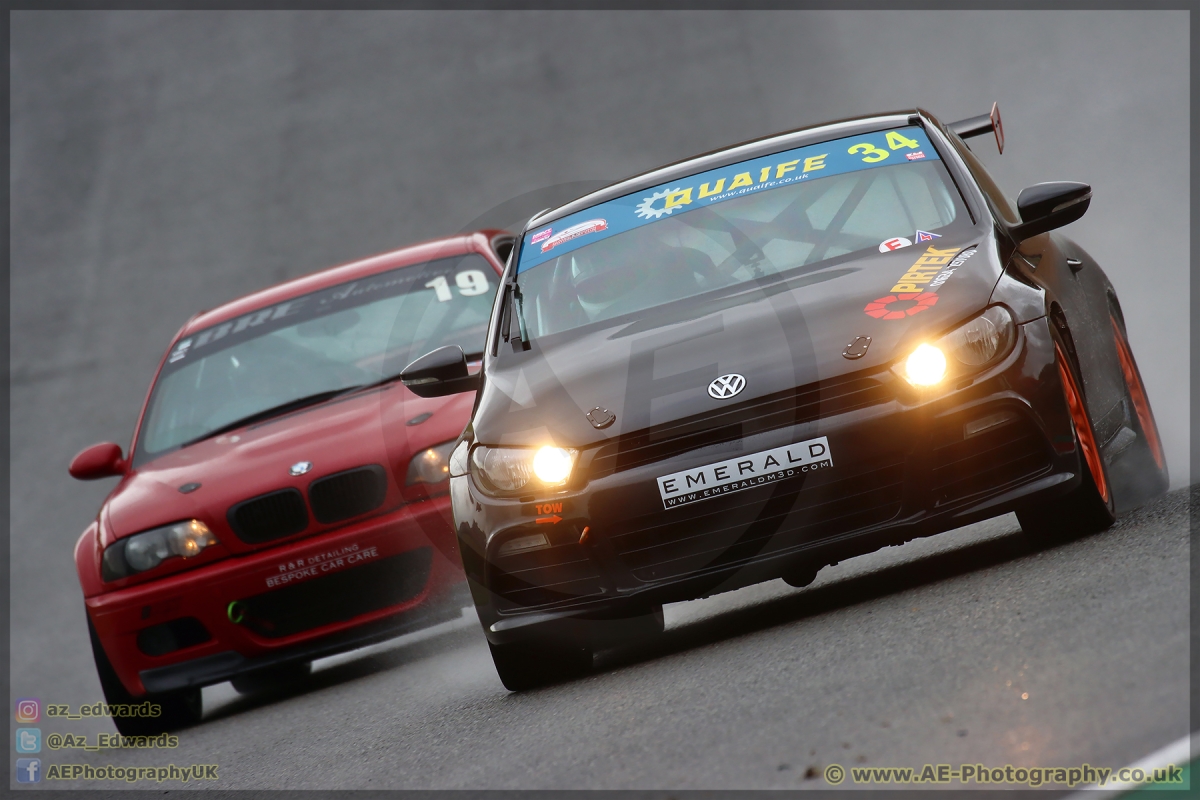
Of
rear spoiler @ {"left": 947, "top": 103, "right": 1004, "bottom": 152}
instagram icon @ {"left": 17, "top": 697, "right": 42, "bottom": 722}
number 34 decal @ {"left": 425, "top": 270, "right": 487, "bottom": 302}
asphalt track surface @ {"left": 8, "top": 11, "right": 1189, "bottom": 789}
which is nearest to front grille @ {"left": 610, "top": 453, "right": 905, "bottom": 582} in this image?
asphalt track surface @ {"left": 8, "top": 11, "right": 1189, "bottom": 789}

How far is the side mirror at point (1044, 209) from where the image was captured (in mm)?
5508

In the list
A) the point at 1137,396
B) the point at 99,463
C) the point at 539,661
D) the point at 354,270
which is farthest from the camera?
the point at 354,270

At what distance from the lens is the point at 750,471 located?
189 inches

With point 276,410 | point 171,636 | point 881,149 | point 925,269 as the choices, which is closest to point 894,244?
point 925,269

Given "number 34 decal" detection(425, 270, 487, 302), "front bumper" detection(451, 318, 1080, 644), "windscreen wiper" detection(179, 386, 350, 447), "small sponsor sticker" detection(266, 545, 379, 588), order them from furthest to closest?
"number 34 decal" detection(425, 270, 487, 302) → "windscreen wiper" detection(179, 386, 350, 447) → "small sponsor sticker" detection(266, 545, 379, 588) → "front bumper" detection(451, 318, 1080, 644)

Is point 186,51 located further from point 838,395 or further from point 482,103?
point 838,395

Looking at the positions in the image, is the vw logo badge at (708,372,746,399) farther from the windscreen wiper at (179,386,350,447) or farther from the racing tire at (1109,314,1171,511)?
the windscreen wiper at (179,386,350,447)

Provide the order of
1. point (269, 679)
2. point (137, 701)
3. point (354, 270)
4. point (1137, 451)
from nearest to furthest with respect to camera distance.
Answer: point (1137, 451)
point (137, 701)
point (354, 270)
point (269, 679)

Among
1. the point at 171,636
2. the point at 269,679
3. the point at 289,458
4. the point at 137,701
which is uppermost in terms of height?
the point at 289,458

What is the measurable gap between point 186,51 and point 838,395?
16942 mm

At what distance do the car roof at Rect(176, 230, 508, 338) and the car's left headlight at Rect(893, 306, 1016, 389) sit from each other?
13.0 feet

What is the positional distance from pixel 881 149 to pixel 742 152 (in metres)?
0.63

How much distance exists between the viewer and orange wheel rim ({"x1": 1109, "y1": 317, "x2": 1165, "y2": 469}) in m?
6.30

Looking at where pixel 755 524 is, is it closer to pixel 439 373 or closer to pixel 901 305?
pixel 901 305
